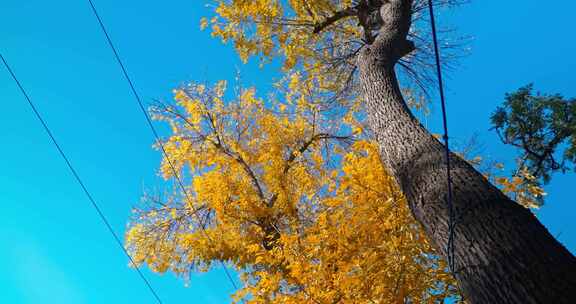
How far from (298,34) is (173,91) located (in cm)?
416

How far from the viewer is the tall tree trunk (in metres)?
1.85

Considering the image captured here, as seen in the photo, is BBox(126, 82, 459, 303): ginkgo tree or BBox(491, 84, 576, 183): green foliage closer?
BBox(126, 82, 459, 303): ginkgo tree

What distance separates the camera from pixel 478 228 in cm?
217

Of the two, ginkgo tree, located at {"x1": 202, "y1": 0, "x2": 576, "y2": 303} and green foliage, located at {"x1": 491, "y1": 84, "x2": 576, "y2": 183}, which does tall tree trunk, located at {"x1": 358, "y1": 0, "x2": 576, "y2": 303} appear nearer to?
ginkgo tree, located at {"x1": 202, "y1": 0, "x2": 576, "y2": 303}

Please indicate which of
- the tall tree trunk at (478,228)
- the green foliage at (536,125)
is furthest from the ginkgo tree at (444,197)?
the green foliage at (536,125)

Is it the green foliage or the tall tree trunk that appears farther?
the green foliage

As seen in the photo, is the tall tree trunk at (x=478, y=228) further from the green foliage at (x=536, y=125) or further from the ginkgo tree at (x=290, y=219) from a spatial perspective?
the green foliage at (x=536, y=125)

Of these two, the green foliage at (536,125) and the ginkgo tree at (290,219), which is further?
the green foliage at (536,125)

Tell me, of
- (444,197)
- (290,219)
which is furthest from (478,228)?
(290,219)

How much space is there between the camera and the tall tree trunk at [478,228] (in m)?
1.85

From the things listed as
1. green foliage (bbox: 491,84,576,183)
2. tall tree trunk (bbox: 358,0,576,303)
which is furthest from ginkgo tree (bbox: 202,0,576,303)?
green foliage (bbox: 491,84,576,183)

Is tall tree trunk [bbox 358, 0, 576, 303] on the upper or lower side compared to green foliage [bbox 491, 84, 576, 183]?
lower

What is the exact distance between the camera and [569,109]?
11.2 meters

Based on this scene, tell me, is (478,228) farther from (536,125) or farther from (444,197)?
(536,125)
